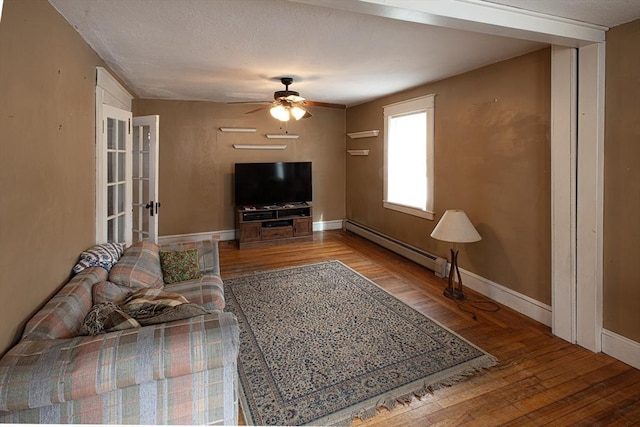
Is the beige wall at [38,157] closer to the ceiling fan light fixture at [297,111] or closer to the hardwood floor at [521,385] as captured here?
the hardwood floor at [521,385]

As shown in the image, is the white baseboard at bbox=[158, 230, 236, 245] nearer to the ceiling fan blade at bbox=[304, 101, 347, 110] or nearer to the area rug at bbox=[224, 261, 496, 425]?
the area rug at bbox=[224, 261, 496, 425]

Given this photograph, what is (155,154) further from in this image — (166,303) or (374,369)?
(374,369)

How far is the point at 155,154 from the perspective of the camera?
3.92 metres

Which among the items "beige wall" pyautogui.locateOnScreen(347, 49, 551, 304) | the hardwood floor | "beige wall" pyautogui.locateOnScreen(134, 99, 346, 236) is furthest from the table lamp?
"beige wall" pyautogui.locateOnScreen(134, 99, 346, 236)

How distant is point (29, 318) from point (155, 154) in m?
2.48

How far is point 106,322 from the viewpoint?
168 centimetres

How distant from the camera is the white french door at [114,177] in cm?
298

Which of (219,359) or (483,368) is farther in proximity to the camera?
(483,368)

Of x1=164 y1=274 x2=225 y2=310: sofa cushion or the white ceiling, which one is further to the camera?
x1=164 y1=274 x2=225 y2=310: sofa cushion

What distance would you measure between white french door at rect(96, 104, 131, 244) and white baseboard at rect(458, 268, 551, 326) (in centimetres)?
367

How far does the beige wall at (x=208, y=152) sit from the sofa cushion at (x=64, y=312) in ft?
11.9

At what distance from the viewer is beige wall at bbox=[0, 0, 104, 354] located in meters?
1.59

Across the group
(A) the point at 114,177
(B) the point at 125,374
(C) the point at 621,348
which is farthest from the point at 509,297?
(A) the point at 114,177

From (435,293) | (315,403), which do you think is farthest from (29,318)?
(435,293)
